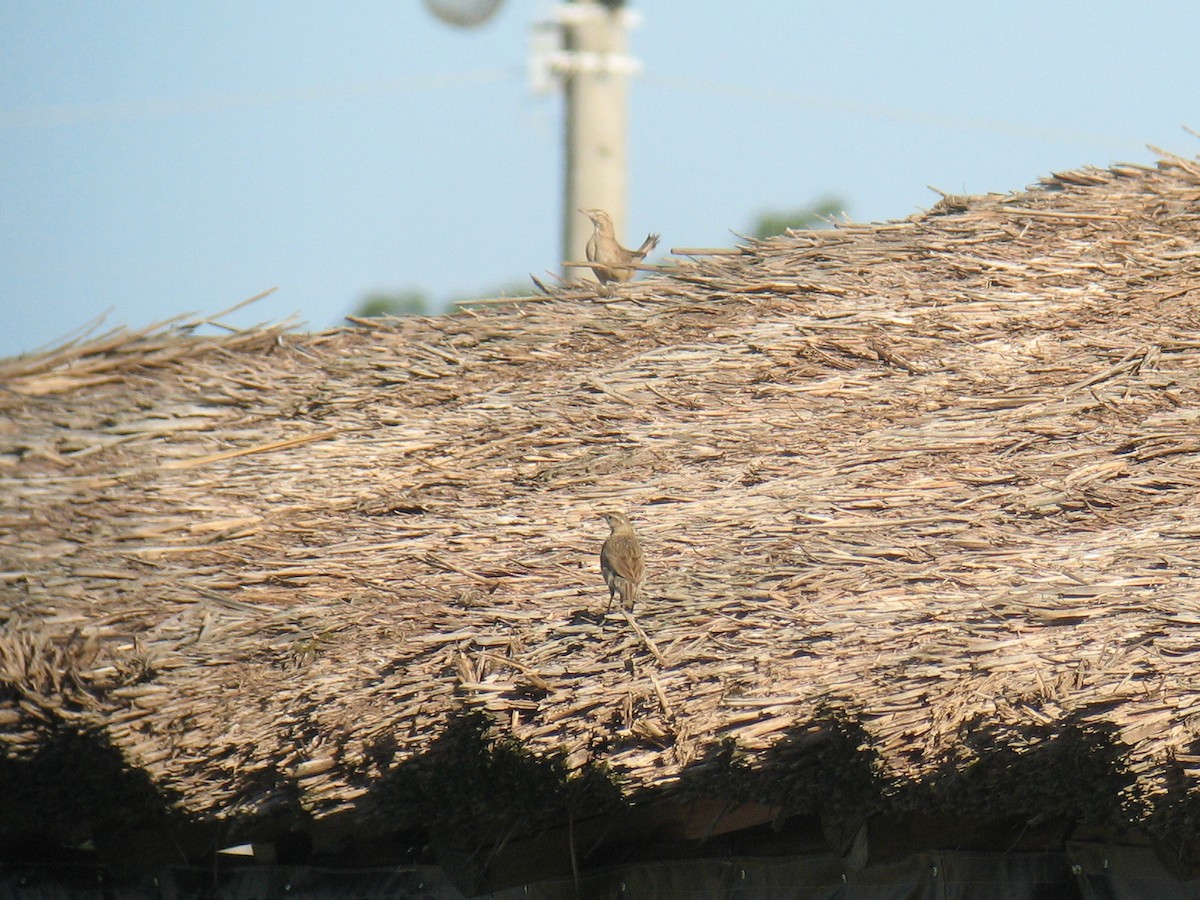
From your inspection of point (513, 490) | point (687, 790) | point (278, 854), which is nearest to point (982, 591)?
point (687, 790)

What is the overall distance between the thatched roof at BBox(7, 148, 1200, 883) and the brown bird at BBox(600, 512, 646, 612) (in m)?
0.07

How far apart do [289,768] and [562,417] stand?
1880mm

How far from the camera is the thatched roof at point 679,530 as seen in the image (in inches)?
129

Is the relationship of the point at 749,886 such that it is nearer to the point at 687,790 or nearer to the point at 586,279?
the point at 687,790

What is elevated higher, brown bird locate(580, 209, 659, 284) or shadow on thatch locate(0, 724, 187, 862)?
brown bird locate(580, 209, 659, 284)

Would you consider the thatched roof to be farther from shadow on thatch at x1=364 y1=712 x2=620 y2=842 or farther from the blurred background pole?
the blurred background pole

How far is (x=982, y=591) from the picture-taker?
356 cm

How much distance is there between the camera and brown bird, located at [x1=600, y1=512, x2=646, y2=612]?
3.83 meters

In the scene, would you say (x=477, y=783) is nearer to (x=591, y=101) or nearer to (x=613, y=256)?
(x=613, y=256)

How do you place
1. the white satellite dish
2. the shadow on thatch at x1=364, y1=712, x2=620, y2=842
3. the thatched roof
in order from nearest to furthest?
the thatched roof → the shadow on thatch at x1=364, y1=712, x2=620, y2=842 → the white satellite dish

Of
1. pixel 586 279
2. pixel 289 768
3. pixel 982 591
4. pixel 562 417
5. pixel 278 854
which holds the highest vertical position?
pixel 586 279

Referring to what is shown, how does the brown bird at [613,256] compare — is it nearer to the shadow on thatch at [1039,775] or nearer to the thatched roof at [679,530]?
the thatched roof at [679,530]

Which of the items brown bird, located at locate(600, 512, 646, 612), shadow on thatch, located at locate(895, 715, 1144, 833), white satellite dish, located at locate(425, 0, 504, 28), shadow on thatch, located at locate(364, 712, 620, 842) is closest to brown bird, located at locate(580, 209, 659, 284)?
brown bird, located at locate(600, 512, 646, 612)

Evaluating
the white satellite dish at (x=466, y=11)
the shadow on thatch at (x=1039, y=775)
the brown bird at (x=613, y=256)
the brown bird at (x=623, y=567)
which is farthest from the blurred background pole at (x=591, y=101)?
the shadow on thatch at (x=1039, y=775)
